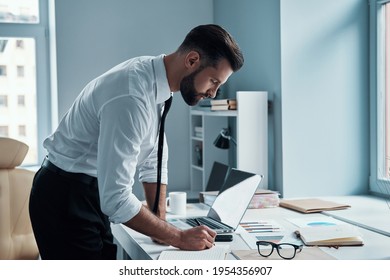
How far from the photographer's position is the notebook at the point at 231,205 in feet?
5.95

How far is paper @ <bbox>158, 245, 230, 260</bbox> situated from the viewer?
4.71ft

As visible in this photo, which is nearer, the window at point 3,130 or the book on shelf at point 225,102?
the book on shelf at point 225,102

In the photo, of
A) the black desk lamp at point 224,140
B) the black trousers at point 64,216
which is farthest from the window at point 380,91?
the black trousers at point 64,216

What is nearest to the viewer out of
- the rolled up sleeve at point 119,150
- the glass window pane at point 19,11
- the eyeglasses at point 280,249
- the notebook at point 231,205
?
the rolled up sleeve at point 119,150

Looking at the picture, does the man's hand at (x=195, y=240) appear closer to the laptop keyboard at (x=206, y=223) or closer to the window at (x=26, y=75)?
the laptop keyboard at (x=206, y=223)

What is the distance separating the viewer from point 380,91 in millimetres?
2502

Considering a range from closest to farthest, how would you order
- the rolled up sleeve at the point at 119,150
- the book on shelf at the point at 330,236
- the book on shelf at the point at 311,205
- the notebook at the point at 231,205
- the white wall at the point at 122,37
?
the rolled up sleeve at the point at 119,150 < the book on shelf at the point at 330,236 < the notebook at the point at 231,205 < the book on shelf at the point at 311,205 < the white wall at the point at 122,37

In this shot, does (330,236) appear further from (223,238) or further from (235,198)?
(235,198)

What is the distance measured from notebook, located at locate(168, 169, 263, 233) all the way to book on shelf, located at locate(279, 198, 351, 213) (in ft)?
1.00

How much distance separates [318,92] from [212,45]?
1.16 m

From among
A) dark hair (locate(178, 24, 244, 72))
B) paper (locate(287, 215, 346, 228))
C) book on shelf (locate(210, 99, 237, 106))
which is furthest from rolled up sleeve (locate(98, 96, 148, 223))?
book on shelf (locate(210, 99, 237, 106))

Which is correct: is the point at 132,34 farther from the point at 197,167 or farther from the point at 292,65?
the point at 292,65

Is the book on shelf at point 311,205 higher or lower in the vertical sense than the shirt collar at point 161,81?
lower

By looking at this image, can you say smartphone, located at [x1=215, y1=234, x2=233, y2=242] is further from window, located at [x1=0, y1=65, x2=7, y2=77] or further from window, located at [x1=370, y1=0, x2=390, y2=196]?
window, located at [x1=0, y1=65, x2=7, y2=77]
